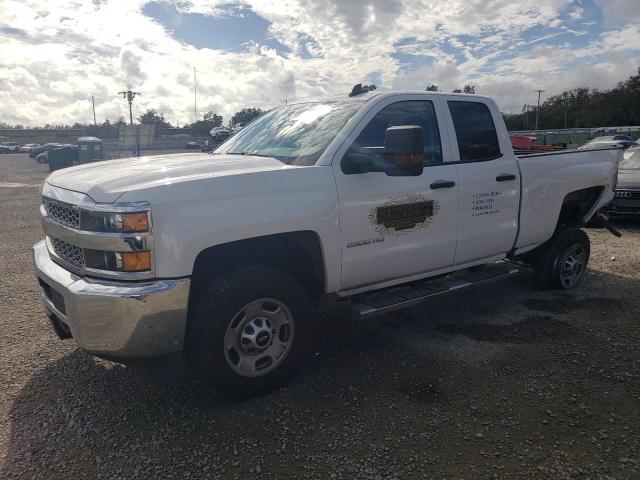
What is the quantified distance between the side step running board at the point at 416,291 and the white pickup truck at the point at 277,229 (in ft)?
0.06

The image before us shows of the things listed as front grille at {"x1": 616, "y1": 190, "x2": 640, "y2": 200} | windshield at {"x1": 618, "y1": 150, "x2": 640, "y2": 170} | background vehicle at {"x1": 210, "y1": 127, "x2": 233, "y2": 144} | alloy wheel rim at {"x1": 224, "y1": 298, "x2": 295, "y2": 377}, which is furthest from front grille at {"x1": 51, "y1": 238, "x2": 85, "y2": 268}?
windshield at {"x1": 618, "y1": 150, "x2": 640, "y2": 170}

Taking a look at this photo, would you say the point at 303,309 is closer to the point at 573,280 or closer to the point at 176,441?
the point at 176,441

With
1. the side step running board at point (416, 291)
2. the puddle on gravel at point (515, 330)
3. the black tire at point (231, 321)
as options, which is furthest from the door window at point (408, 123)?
the puddle on gravel at point (515, 330)

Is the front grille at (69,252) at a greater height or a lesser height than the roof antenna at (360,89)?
lesser

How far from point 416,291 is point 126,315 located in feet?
7.58

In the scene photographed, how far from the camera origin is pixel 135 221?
2.62 meters

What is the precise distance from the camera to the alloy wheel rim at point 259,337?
3039mm

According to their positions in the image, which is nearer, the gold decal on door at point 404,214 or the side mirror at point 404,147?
the side mirror at point 404,147

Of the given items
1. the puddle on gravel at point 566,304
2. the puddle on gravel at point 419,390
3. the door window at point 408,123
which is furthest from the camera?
the puddle on gravel at point 566,304

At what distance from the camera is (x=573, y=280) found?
5.51 metres

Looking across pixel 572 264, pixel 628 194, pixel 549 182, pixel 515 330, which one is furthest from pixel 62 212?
pixel 628 194

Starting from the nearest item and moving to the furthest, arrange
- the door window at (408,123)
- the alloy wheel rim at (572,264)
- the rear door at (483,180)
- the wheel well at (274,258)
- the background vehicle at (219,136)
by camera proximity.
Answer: the wheel well at (274,258), the door window at (408,123), the rear door at (483,180), the alloy wheel rim at (572,264), the background vehicle at (219,136)

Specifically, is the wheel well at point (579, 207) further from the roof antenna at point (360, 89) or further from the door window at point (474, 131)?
the roof antenna at point (360, 89)

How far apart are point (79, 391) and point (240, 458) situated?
56.5 inches
